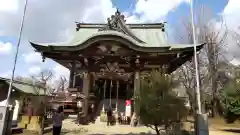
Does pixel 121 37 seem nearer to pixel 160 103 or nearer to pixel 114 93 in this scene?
pixel 114 93

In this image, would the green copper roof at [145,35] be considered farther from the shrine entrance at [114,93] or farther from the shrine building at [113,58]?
the shrine entrance at [114,93]

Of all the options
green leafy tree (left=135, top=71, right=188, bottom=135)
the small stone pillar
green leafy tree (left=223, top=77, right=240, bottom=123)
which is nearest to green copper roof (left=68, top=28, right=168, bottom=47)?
green leafy tree (left=223, top=77, right=240, bottom=123)

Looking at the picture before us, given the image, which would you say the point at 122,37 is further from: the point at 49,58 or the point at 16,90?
the point at 16,90

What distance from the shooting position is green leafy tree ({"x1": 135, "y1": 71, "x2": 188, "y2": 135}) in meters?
10.5

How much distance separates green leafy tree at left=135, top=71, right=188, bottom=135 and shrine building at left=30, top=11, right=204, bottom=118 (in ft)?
18.2

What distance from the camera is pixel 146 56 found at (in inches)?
746

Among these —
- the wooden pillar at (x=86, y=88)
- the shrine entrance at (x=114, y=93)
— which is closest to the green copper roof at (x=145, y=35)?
the shrine entrance at (x=114, y=93)

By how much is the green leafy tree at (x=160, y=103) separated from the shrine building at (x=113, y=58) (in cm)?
556

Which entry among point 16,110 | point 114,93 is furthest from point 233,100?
point 16,110

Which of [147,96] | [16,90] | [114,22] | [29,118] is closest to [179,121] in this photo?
[147,96]

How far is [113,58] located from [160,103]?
403 inches

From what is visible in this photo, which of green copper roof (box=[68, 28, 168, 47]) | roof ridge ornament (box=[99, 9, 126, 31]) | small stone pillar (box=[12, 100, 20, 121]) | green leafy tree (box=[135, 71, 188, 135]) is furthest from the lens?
green copper roof (box=[68, 28, 168, 47])

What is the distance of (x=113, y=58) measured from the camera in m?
20.1

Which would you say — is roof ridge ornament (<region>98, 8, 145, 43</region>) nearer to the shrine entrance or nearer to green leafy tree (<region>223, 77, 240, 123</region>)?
the shrine entrance
